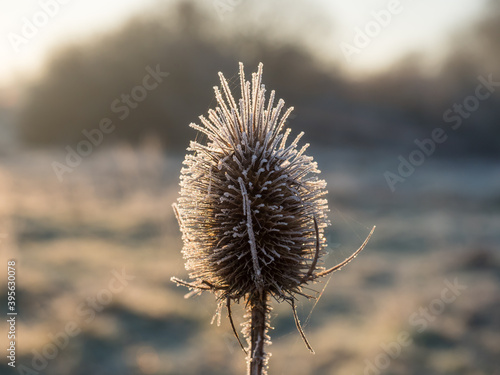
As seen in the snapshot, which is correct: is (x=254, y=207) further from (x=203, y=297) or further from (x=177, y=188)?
(x=177, y=188)

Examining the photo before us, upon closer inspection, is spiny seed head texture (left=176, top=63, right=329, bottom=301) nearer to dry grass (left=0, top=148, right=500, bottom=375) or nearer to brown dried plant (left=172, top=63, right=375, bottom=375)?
brown dried plant (left=172, top=63, right=375, bottom=375)

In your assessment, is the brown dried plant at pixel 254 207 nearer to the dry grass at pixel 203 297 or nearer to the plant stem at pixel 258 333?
the plant stem at pixel 258 333

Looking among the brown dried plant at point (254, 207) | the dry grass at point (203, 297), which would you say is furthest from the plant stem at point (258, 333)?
the dry grass at point (203, 297)

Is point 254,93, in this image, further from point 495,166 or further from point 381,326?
point 495,166

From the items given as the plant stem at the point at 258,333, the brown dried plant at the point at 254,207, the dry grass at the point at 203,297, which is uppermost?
the dry grass at the point at 203,297

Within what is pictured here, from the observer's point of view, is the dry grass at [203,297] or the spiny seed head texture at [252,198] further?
the dry grass at [203,297]

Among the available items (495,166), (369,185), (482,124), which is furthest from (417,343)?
(482,124)
